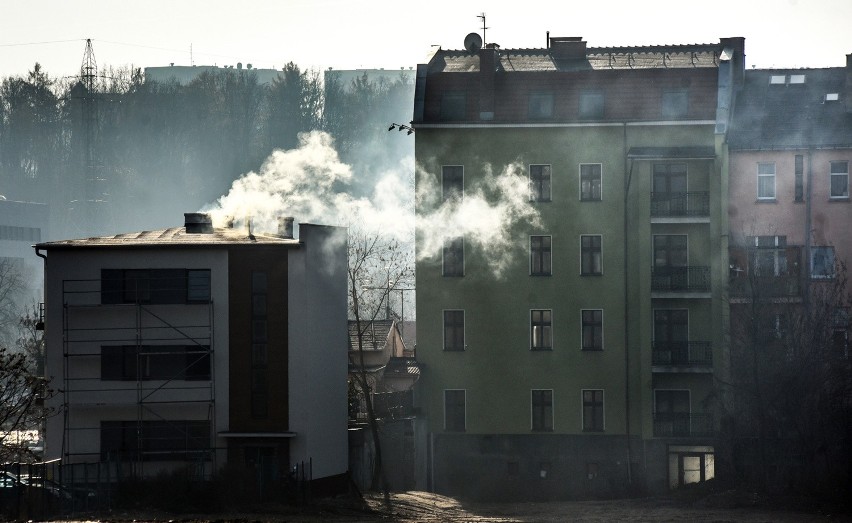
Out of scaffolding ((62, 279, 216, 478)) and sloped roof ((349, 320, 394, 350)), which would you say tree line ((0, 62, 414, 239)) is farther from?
scaffolding ((62, 279, 216, 478))

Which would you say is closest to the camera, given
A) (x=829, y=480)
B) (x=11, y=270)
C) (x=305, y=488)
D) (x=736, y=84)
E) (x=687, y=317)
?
(x=305, y=488)

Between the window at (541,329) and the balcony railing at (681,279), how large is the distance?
3.99 meters

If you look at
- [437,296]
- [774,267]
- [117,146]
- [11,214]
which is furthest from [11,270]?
[774,267]

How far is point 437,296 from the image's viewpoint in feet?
170

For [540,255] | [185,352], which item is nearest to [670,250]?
[540,255]

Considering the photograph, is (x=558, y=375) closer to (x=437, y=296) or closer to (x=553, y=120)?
(x=437, y=296)

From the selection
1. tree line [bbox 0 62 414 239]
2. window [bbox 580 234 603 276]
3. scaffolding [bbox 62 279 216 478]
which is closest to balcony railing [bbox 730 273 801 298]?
window [bbox 580 234 603 276]

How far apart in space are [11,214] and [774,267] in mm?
77998

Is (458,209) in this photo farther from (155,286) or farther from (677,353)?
(155,286)

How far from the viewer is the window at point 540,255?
51.6 meters

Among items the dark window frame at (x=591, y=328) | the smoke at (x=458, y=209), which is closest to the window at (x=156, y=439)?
the smoke at (x=458, y=209)

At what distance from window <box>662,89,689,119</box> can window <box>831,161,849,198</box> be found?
595 centimetres

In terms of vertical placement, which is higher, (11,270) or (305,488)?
(11,270)

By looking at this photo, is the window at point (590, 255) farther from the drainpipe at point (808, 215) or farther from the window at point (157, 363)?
the window at point (157, 363)
